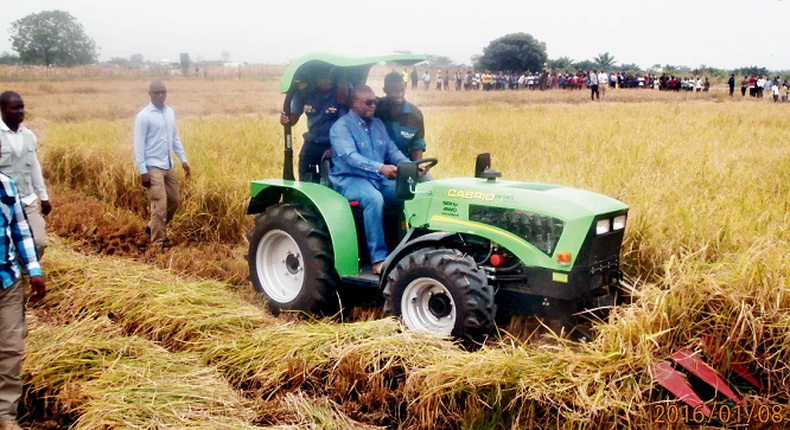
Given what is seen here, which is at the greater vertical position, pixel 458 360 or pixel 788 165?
pixel 788 165

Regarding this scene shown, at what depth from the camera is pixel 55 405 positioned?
13.6 feet

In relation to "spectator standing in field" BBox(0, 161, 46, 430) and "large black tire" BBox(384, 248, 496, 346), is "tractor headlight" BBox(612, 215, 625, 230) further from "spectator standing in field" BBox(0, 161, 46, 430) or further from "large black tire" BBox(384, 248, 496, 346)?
"spectator standing in field" BBox(0, 161, 46, 430)

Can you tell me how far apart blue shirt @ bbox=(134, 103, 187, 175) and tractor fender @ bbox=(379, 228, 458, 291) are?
3623 millimetres

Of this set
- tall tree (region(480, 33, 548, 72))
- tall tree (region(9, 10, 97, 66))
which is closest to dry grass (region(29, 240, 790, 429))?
tall tree (region(9, 10, 97, 66))

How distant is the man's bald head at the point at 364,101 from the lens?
555cm

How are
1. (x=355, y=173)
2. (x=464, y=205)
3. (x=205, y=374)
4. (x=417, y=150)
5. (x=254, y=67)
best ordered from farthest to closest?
(x=254, y=67), (x=417, y=150), (x=355, y=173), (x=464, y=205), (x=205, y=374)

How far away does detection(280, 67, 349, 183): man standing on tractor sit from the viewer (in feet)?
19.6

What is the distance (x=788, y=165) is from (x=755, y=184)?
1643mm

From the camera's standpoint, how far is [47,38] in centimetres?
1739

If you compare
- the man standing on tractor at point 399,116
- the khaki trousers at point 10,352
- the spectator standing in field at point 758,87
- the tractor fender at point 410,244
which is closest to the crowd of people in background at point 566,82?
the spectator standing in field at point 758,87

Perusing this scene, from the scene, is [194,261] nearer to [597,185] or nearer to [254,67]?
[597,185]

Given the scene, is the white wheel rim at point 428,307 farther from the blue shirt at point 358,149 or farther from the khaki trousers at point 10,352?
the khaki trousers at point 10,352

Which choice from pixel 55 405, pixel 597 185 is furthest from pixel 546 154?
pixel 55 405
